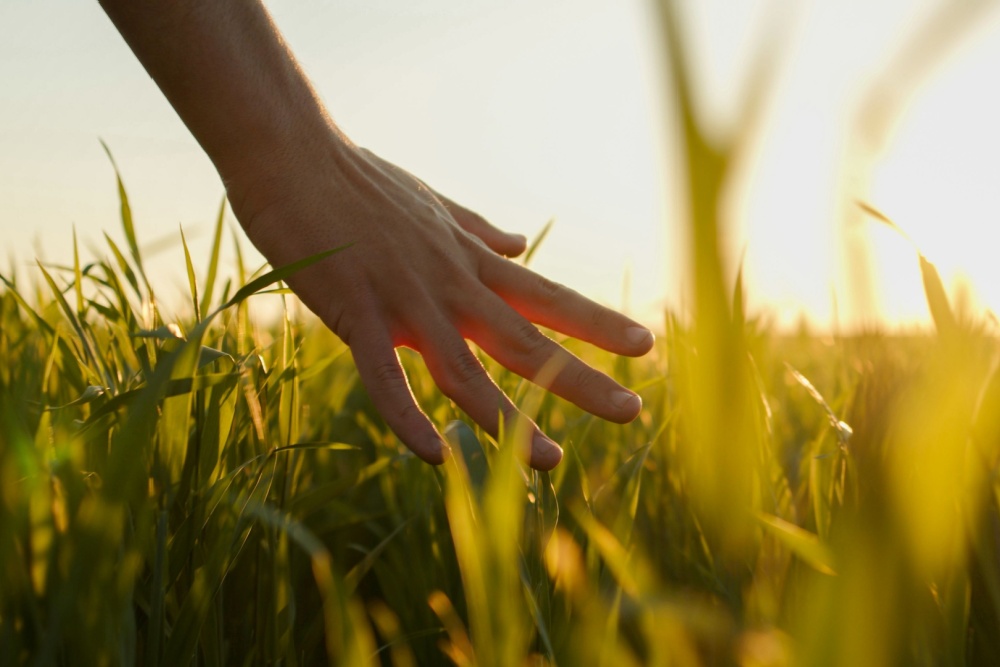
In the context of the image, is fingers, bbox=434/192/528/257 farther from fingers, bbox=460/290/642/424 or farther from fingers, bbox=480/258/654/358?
fingers, bbox=460/290/642/424

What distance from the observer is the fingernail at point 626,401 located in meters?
1.12

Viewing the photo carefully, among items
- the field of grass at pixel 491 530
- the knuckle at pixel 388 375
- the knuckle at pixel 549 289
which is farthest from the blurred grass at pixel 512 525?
the knuckle at pixel 549 289

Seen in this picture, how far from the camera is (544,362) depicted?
118 centimetres

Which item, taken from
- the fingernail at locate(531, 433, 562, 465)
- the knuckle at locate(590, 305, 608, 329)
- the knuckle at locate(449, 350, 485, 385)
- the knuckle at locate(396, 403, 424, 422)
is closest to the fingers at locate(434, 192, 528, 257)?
the knuckle at locate(590, 305, 608, 329)

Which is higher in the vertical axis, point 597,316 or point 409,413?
point 597,316

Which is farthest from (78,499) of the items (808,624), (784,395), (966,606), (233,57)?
(784,395)

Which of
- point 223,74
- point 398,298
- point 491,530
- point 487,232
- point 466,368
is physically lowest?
point 491,530

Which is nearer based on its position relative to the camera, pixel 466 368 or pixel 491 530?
pixel 491 530

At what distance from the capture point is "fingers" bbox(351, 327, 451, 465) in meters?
0.99

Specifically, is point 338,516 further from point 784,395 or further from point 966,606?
point 784,395

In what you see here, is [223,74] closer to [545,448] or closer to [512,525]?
[545,448]

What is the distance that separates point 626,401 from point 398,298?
1.20 feet

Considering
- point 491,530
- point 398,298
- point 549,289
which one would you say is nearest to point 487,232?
point 549,289

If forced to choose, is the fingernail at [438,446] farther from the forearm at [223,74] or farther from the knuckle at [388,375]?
the forearm at [223,74]
